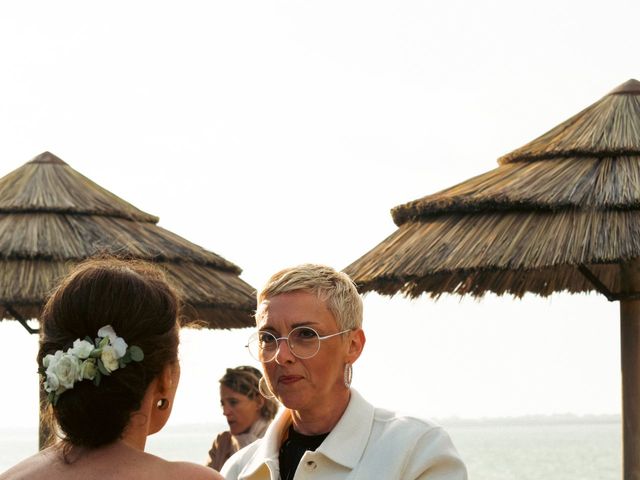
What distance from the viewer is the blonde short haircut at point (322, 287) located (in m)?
3.54

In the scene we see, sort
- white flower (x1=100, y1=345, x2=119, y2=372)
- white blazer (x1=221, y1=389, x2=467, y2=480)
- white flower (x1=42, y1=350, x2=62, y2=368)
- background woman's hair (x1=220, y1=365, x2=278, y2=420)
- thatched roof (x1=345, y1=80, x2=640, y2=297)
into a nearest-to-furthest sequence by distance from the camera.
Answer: white flower (x1=100, y1=345, x2=119, y2=372), white flower (x1=42, y1=350, x2=62, y2=368), white blazer (x1=221, y1=389, x2=467, y2=480), thatched roof (x1=345, y1=80, x2=640, y2=297), background woman's hair (x1=220, y1=365, x2=278, y2=420)

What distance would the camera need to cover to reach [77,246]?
788 centimetres

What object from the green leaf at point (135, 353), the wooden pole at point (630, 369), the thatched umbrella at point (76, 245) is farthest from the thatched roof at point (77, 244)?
the green leaf at point (135, 353)

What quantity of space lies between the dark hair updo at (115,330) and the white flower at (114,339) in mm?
17

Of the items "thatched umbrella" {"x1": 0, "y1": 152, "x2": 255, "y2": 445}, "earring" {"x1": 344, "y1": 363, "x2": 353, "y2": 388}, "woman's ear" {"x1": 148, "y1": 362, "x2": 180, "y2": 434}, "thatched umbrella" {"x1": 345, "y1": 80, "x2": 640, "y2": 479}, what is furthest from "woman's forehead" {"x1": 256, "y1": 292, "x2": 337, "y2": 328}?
"thatched umbrella" {"x1": 0, "y1": 152, "x2": 255, "y2": 445}

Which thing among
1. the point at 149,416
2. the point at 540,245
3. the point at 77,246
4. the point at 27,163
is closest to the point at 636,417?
the point at 540,245

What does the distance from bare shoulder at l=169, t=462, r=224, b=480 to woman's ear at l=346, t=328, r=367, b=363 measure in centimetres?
95

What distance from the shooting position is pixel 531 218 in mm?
7086

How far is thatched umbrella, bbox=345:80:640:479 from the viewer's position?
22.4 feet

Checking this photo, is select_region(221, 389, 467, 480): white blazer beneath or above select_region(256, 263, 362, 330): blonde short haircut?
beneath

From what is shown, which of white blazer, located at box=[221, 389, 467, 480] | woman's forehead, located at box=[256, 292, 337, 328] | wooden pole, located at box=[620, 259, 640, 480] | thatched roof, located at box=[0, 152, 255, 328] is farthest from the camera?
thatched roof, located at box=[0, 152, 255, 328]

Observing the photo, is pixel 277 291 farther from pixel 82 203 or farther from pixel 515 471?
pixel 515 471

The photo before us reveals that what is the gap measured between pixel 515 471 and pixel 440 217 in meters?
42.7

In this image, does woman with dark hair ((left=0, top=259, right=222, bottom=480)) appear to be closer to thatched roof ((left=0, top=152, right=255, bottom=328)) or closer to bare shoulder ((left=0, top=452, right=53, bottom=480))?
bare shoulder ((left=0, top=452, right=53, bottom=480))
